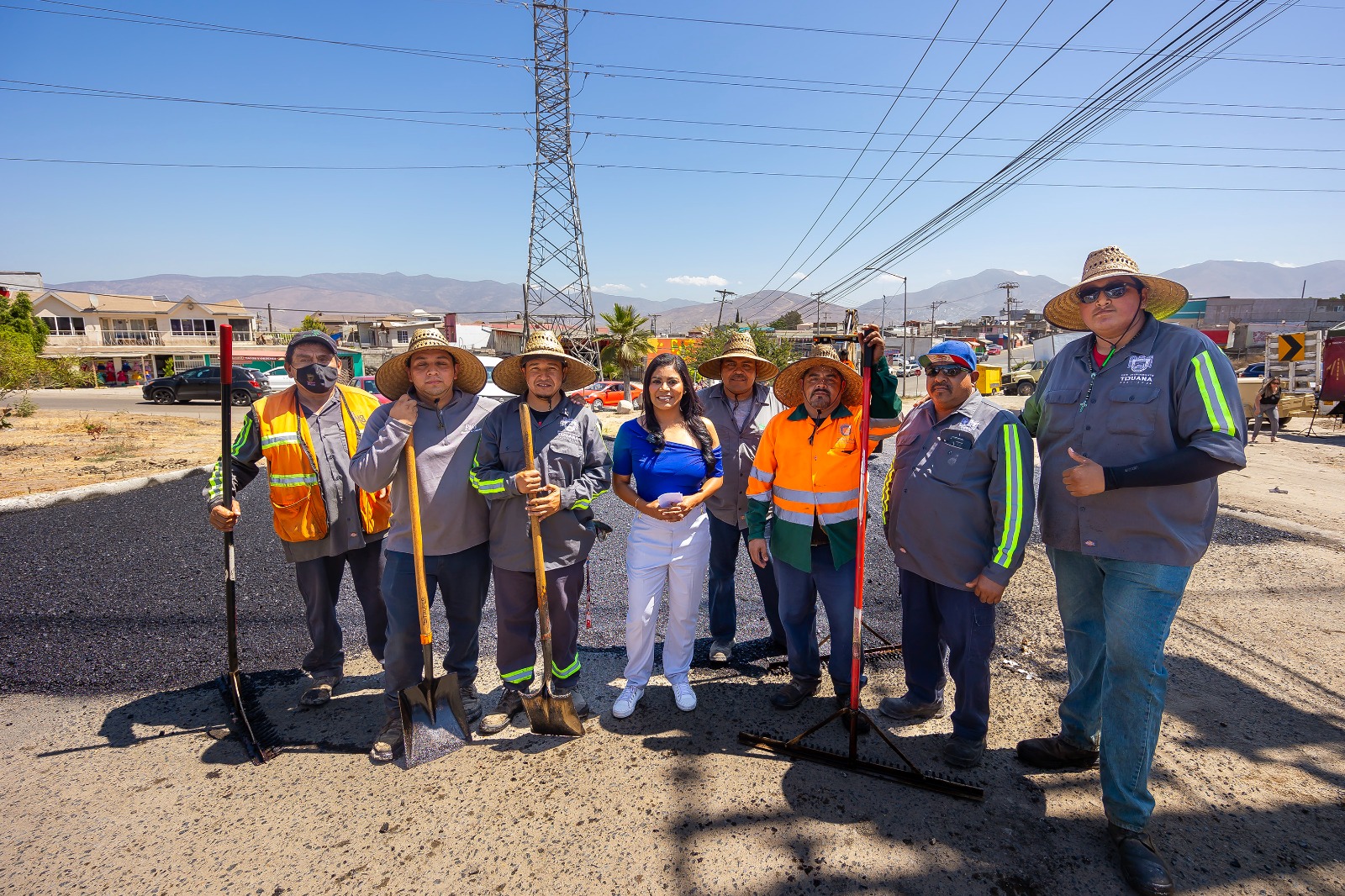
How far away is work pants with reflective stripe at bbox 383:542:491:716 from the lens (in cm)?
312

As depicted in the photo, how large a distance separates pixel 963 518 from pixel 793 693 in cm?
138

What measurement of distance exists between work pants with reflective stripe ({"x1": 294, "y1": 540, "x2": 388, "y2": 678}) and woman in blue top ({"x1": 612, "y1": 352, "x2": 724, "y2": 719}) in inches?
57.3

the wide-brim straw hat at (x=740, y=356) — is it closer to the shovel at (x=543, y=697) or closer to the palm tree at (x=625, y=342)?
the shovel at (x=543, y=697)

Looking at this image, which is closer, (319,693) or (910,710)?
(910,710)

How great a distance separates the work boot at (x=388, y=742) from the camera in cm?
293

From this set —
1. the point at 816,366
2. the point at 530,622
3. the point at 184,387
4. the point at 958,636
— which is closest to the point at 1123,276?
the point at 816,366

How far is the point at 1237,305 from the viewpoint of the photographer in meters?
61.6

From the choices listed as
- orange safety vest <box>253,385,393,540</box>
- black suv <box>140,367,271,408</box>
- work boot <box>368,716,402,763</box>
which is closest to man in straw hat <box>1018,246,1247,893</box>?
work boot <box>368,716,402,763</box>

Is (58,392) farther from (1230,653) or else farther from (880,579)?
(1230,653)

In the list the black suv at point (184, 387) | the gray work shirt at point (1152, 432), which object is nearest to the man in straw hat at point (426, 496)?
the gray work shirt at point (1152, 432)

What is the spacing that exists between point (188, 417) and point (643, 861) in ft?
72.2

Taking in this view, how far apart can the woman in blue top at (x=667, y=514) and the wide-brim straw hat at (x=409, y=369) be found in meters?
0.90

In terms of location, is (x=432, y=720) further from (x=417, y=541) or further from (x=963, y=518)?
(x=963, y=518)

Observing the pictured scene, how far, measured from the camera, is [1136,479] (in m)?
2.20
